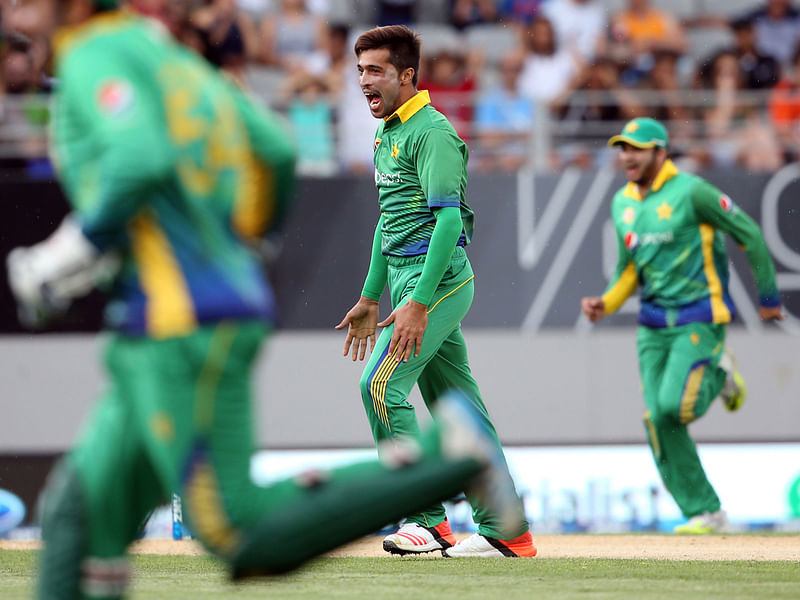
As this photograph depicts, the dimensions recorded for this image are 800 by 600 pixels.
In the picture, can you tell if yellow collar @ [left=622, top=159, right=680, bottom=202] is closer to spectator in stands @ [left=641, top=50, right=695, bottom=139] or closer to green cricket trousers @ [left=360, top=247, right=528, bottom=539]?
green cricket trousers @ [left=360, top=247, right=528, bottom=539]

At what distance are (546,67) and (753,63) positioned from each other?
7.08ft

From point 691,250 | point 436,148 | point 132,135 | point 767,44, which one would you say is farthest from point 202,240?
point 767,44

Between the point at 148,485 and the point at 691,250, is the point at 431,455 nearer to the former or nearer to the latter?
the point at 148,485

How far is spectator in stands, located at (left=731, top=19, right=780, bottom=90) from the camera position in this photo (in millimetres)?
14289

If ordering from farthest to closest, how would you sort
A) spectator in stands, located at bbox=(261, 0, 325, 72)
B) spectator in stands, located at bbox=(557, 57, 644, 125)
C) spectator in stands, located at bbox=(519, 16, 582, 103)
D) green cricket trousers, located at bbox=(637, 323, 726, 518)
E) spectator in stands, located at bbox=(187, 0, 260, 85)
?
spectator in stands, located at bbox=(261, 0, 325, 72) → spectator in stands, located at bbox=(519, 16, 582, 103) → spectator in stands, located at bbox=(187, 0, 260, 85) → spectator in stands, located at bbox=(557, 57, 644, 125) → green cricket trousers, located at bbox=(637, 323, 726, 518)

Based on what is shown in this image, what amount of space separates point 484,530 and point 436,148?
2.09 m

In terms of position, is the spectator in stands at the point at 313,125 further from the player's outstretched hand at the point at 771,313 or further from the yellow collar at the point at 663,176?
the player's outstretched hand at the point at 771,313

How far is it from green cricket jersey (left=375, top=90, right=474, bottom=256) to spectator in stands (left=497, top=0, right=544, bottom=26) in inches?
324

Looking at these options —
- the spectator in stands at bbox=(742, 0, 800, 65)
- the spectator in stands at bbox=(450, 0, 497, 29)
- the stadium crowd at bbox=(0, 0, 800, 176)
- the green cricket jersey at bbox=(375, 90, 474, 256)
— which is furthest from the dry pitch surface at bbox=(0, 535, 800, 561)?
the spectator in stands at bbox=(450, 0, 497, 29)

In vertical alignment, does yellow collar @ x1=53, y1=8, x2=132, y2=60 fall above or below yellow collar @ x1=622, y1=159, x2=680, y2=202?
above

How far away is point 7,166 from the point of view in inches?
500

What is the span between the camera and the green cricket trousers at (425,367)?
6.98m

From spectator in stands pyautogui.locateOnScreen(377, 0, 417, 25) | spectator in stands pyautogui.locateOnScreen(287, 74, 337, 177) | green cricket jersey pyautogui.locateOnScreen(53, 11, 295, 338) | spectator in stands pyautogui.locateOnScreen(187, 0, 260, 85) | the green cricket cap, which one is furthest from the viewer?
spectator in stands pyautogui.locateOnScreen(377, 0, 417, 25)

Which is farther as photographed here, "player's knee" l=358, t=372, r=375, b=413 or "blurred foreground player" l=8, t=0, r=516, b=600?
"player's knee" l=358, t=372, r=375, b=413
